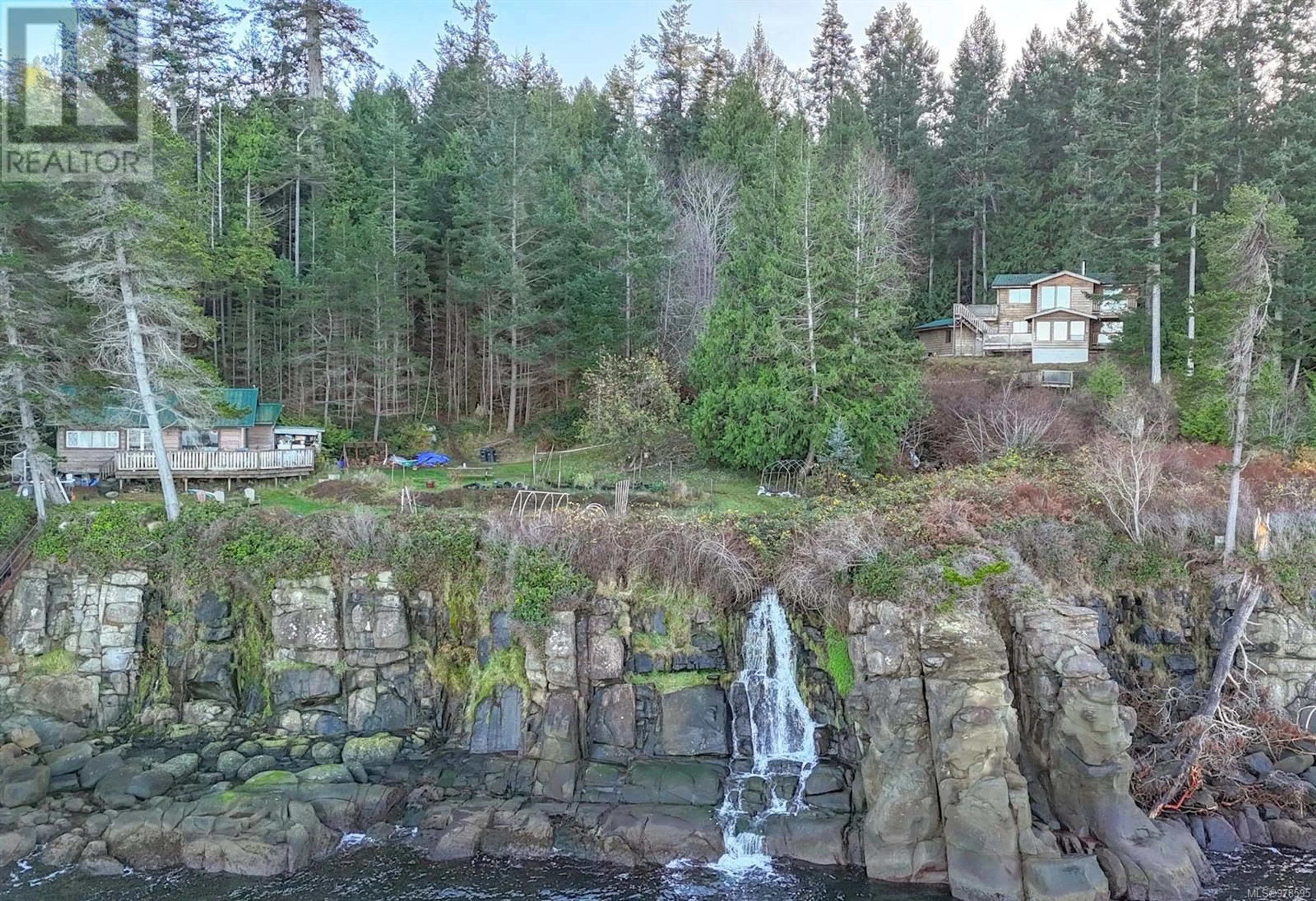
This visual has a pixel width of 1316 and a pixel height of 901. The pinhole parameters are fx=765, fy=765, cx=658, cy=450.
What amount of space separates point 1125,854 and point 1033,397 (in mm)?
18752

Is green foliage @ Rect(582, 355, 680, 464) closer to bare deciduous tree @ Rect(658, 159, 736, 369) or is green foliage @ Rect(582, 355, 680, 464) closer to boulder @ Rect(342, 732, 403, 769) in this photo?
bare deciduous tree @ Rect(658, 159, 736, 369)

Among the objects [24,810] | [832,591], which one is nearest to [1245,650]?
Result: [832,591]

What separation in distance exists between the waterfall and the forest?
927cm

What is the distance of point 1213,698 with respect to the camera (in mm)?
16016

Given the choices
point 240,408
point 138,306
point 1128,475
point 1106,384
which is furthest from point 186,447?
point 1106,384

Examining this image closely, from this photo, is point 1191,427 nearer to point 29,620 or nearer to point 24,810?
point 24,810

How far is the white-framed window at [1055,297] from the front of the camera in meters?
37.9

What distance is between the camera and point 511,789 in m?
16.1

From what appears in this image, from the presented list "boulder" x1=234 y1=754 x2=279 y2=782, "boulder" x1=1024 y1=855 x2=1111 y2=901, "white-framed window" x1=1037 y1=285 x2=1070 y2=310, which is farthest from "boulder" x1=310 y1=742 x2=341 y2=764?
"white-framed window" x1=1037 y1=285 x2=1070 y2=310

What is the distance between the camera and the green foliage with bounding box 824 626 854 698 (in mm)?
16641

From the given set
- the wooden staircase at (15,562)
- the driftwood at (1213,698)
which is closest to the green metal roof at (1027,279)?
the driftwood at (1213,698)

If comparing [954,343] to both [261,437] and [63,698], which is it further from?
[63,698]

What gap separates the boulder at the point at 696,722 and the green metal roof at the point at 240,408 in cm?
2048

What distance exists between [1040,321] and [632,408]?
22.0 metres
